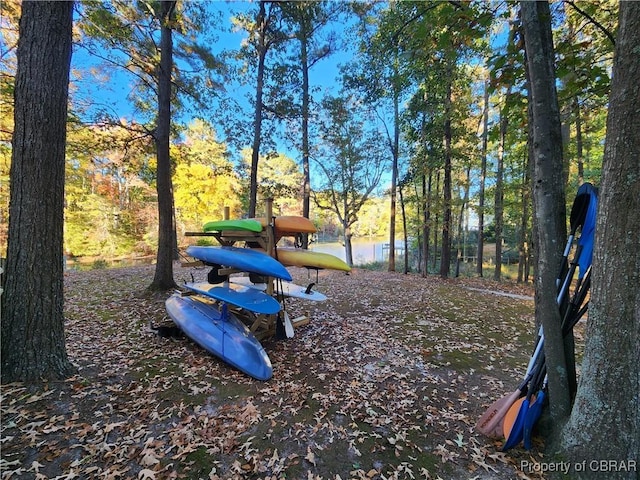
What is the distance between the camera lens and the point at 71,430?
6.79 ft

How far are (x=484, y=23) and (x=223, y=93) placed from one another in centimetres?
697

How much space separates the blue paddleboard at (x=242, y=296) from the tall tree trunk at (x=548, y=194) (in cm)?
260

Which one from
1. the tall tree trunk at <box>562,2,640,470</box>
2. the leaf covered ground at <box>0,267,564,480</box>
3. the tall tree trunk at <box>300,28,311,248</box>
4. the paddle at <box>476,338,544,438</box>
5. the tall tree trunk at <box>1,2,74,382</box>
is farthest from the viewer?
the tall tree trunk at <box>300,28,311,248</box>

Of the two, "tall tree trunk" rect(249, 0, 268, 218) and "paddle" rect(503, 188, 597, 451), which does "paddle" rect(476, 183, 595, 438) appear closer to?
"paddle" rect(503, 188, 597, 451)

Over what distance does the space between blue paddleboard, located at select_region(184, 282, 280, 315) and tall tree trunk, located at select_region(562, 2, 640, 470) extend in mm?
2788

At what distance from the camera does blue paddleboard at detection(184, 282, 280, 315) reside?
342cm

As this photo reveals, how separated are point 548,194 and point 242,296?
11.1 ft

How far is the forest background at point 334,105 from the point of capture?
3.56 metres

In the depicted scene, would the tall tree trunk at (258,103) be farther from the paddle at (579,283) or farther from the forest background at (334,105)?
the paddle at (579,283)

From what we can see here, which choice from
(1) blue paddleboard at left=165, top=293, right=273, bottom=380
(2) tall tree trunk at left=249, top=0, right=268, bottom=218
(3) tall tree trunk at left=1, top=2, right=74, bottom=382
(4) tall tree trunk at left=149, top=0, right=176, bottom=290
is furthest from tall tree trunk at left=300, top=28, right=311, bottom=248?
(3) tall tree trunk at left=1, top=2, right=74, bottom=382

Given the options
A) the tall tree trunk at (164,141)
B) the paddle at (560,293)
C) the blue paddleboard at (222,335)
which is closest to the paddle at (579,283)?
the paddle at (560,293)

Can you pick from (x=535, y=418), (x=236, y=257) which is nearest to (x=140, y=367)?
(x=236, y=257)

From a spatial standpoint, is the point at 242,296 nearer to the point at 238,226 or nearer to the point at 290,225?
the point at 238,226

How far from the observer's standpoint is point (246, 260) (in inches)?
143
